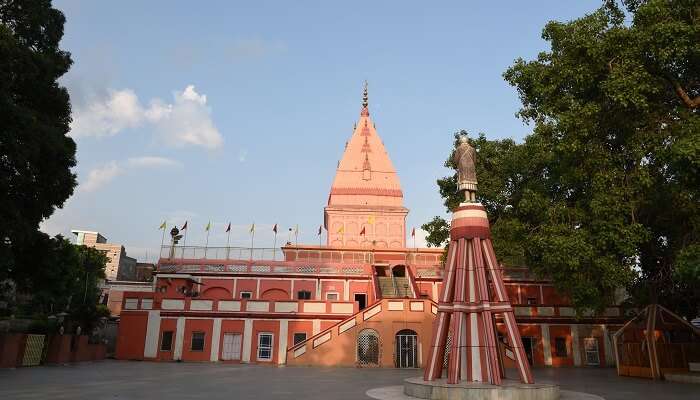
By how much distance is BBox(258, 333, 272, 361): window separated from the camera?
2980 centimetres

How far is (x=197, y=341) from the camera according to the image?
98.4ft

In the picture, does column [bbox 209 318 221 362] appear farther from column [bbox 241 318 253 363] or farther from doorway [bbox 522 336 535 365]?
doorway [bbox 522 336 535 365]

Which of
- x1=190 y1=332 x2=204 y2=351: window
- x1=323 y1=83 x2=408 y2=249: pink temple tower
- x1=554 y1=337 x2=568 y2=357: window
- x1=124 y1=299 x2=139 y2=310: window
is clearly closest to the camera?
x1=190 y1=332 x2=204 y2=351: window

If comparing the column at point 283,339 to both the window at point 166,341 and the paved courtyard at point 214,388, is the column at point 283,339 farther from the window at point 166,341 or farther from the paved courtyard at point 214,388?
the paved courtyard at point 214,388

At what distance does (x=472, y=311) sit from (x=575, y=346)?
21724mm

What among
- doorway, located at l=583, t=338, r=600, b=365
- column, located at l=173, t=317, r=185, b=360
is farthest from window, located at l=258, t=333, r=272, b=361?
doorway, located at l=583, t=338, r=600, b=365

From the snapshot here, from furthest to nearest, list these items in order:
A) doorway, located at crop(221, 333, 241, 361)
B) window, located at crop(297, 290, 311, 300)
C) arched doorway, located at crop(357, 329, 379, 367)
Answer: window, located at crop(297, 290, 311, 300), doorway, located at crop(221, 333, 241, 361), arched doorway, located at crop(357, 329, 379, 367)

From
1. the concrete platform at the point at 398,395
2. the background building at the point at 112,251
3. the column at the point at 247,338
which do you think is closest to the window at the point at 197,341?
the column at the point at 247,338

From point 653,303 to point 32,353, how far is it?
27098 millimetres

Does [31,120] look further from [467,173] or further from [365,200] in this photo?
[365,200]

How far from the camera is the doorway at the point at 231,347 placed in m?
29.8

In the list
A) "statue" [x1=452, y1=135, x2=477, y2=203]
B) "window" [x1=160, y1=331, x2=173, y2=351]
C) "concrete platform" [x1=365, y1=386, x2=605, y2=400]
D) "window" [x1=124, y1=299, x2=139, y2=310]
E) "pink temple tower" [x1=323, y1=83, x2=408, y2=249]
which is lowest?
"concrete platform" [x1=365, y1=386, x2=605, y2=400]

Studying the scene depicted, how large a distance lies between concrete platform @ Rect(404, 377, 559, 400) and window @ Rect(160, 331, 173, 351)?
71.7 feet

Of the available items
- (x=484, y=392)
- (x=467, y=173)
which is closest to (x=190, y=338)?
(x=467, y=173)
